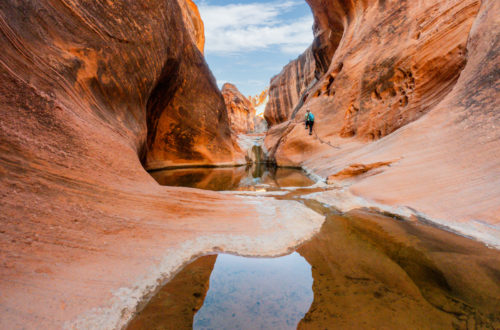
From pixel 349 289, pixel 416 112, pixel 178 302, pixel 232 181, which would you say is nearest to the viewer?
pixel 178 302

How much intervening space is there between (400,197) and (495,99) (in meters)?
1.99

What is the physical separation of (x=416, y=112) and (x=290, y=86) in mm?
17961

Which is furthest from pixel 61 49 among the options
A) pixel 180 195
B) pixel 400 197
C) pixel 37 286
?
pixel 400 197

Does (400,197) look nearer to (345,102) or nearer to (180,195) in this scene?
(180,195)

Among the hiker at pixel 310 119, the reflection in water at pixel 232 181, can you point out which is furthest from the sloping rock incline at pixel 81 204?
the hiker at pixel 310 119

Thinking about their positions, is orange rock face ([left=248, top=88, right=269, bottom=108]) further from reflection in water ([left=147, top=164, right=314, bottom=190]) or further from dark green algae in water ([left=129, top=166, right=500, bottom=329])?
dark green algae in water ([left=129, top=166, right=500, bottom=329])

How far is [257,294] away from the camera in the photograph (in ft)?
4.48

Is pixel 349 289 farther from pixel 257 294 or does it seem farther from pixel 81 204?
pixel 81 204

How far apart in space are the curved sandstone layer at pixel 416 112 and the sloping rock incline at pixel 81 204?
1.54 meters

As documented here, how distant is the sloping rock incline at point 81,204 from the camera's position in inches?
46.8

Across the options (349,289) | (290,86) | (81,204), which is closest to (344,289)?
(349,289)

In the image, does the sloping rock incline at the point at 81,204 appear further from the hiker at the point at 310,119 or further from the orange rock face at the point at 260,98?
the orange rock face at the point at 260,98

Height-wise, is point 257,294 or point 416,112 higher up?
point 416,112

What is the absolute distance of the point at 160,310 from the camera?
1.17 metres
